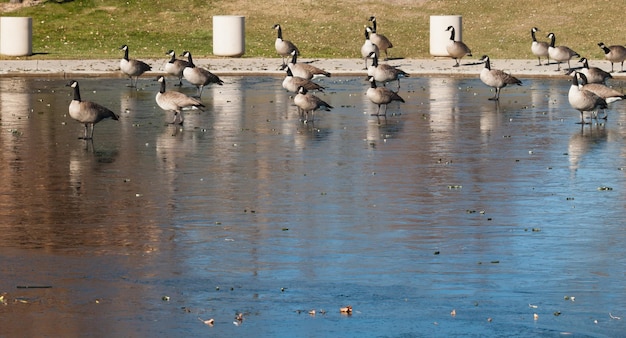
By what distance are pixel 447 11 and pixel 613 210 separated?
148ft

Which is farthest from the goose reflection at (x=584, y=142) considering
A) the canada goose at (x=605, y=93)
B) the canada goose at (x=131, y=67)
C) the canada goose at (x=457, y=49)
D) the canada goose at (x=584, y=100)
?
the canada goose at (x=457, y=49)

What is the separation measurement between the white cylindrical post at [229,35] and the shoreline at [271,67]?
1.15m

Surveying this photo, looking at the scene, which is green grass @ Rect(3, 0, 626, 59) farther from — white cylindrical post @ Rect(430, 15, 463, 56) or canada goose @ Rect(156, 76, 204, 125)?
canada goose @ Rect(156, 76, 204, 125)

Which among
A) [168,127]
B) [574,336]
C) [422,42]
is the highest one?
[422,42]

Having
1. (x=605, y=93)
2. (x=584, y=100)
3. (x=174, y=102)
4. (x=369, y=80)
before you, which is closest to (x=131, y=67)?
(x=369, y=80)

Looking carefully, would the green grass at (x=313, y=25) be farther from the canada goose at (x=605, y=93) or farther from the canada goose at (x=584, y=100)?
the canada goose at (x=584, y=100)

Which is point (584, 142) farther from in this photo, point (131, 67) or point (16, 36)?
point (16, 36)

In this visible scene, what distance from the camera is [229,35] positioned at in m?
55.1

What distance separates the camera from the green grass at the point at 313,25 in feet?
185

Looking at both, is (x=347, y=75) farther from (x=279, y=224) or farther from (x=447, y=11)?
(x=279, y=224)

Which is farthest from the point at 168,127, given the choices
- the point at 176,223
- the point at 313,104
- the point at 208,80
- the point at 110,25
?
the point at 110,25

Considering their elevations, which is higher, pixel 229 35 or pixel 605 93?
pixel 229 35

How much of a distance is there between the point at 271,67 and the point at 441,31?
28.9 feet

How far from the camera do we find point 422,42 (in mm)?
58219
